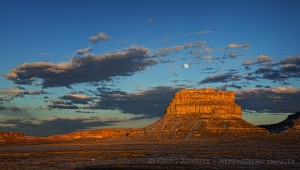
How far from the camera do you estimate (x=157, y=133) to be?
185625mm

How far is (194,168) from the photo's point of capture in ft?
138

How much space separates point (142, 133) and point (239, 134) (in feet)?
165

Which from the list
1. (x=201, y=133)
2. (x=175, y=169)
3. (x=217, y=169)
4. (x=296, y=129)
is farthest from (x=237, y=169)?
(x=296, y=129)

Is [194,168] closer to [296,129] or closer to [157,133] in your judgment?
[157,133]

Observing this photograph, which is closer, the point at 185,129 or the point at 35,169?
the point at 35,169

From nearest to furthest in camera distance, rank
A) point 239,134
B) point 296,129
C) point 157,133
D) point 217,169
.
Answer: point 217,169 < point 239,134 < point 157,133 < point 296,129

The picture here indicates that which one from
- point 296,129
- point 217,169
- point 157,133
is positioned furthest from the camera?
point 296,129

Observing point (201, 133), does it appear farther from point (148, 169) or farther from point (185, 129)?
Result: point (148, 169)

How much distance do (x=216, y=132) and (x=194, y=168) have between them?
137134mm

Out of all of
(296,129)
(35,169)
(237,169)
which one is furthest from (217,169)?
(296,129)

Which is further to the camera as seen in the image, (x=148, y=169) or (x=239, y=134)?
(x=239, y=134)

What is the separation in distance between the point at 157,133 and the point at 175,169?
145m

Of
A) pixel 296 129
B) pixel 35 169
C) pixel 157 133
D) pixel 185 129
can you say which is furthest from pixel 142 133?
pixel 35 169

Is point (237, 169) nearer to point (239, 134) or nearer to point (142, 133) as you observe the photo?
point (239, 134)
